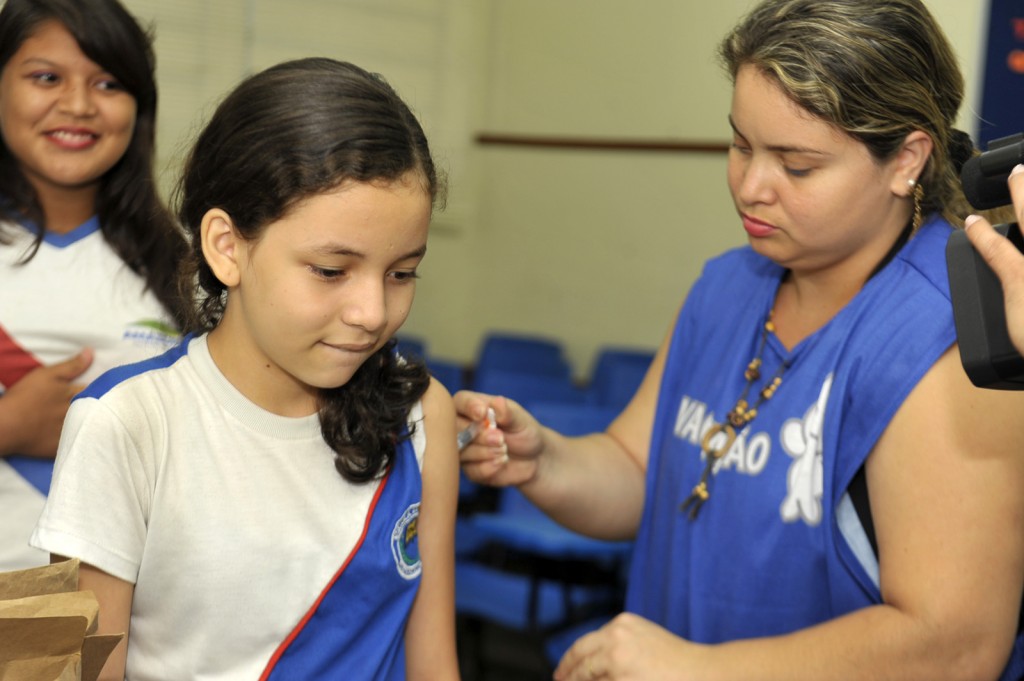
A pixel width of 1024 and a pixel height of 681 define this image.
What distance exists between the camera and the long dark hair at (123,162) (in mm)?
1629

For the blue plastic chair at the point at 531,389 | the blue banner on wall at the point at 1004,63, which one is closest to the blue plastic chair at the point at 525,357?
the blue plastic chair at the point at 531,389

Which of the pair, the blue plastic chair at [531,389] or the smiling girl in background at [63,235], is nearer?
the smiling girl in background at [63,235]

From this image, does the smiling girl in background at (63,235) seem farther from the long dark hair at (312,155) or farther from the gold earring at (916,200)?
the gold earring at (916,200)

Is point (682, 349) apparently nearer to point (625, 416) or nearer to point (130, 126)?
point (625, 416)

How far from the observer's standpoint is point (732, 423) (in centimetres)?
159

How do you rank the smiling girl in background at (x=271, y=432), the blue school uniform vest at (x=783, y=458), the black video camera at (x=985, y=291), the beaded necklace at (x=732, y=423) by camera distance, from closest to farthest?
1. the black video camera at (x=985, y=291)
2. the smiling girl in background at (x=271, y=432)
3. the blue school uniform vest at (x=783, y=458)
4. the beaded necklace at (x=732, y=423)

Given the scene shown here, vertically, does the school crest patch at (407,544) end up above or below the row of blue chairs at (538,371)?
above

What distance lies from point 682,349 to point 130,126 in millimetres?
953

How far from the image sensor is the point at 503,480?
1.71 m

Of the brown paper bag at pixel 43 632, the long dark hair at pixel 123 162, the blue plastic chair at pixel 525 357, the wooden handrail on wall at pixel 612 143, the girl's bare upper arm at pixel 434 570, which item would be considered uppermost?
the long dark hair at pixel 123 162

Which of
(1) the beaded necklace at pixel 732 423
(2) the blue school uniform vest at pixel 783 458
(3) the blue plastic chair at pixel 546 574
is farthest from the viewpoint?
(3) the blue plastic chair at pixel 546 574

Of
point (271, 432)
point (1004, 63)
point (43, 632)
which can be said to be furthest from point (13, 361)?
point (1004, 63)

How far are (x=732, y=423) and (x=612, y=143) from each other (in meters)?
3.98

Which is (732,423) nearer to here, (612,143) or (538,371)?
(538,371)
